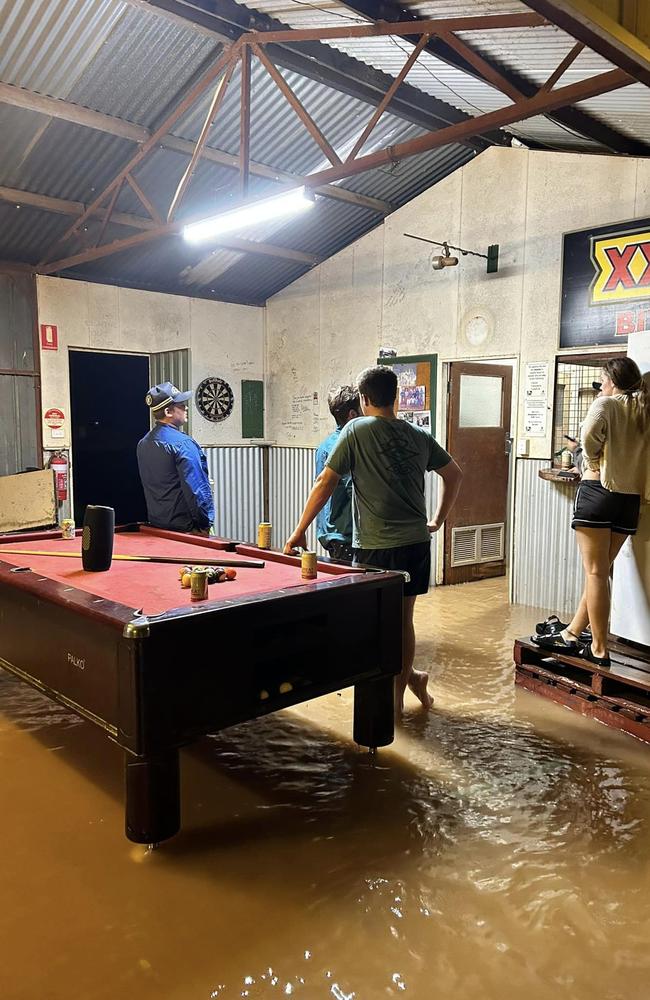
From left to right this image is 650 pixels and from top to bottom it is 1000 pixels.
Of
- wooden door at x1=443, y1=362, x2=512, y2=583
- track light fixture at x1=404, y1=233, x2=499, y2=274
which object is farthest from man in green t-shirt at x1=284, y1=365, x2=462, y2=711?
wooden door at x1=443, y1=362, x2=512, y2=583

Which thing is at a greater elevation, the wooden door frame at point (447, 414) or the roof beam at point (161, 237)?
the roof beam at point (161, 237)

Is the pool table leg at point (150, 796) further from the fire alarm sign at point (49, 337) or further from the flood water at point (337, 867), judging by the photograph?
the fire alarm sign at point (49, 337)

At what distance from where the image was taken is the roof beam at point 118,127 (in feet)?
15.4

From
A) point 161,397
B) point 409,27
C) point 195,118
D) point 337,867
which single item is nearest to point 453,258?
point 195,118

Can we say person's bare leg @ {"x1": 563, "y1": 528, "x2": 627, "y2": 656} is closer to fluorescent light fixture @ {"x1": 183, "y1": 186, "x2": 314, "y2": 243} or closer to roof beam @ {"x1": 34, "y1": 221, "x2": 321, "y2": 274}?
fluorescent light fixture @ {"x1": 183, "y1": 186, "x2": 314, "y2": 243}

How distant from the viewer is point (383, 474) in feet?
11.4

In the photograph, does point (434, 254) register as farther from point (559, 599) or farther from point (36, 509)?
point (36, 509)

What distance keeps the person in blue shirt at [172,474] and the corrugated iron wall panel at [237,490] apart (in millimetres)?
2891

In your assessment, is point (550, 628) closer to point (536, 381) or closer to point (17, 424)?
point (536, 381)

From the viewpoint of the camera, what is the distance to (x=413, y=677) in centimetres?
382

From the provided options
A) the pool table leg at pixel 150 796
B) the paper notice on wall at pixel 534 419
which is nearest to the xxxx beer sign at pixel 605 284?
the paper notice on wall at pixel 534 419

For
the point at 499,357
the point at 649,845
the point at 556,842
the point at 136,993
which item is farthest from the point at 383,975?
the point at 499,357

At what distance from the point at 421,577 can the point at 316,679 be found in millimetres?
946

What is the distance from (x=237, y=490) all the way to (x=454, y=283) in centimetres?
335
